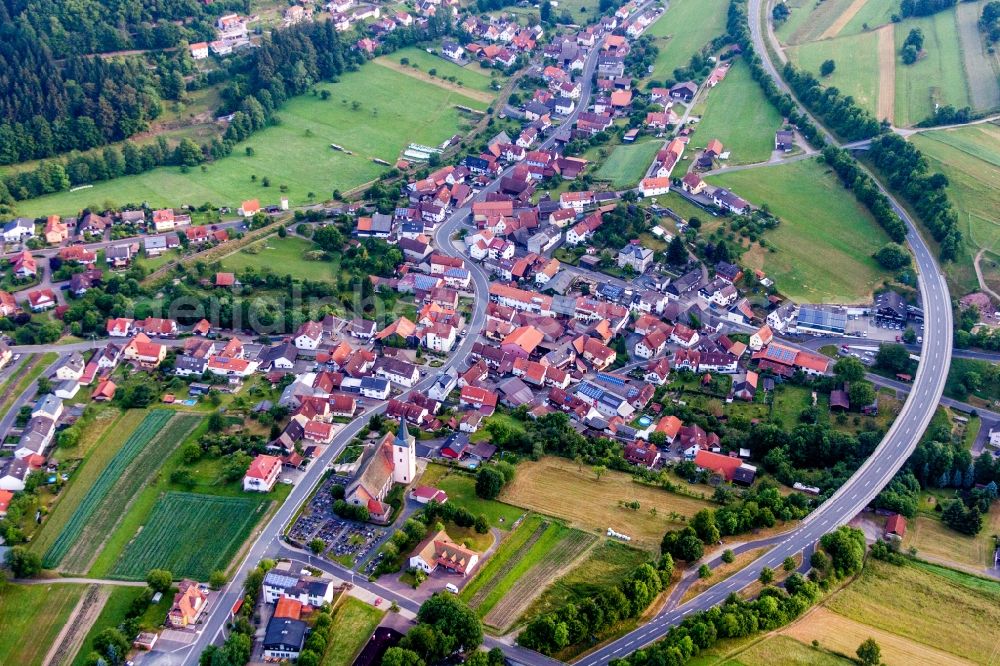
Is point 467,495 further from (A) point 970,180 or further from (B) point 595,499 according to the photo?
(A) point 970,180

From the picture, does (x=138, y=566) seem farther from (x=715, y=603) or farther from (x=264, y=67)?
(x=264, y=67)

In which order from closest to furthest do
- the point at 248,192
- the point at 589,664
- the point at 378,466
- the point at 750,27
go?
the point at 589,664, the point at 378,466, the point at 248,192, the point at 750,27

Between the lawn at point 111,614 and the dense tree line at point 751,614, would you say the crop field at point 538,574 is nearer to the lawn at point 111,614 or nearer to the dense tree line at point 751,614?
the dense tree line at point 751,614

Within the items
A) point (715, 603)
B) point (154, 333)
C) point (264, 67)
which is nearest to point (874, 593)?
point (715, 603)

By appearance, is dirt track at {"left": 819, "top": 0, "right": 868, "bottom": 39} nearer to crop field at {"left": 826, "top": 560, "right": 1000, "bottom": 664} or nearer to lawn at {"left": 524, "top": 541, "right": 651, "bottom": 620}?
crop field at {"left": 826, "top": 560, "right": 1000, "bottom": 664}

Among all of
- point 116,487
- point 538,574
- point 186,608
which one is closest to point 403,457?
point 538,574
